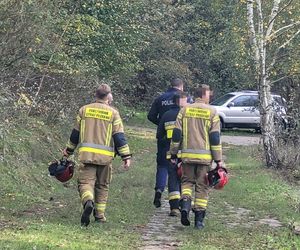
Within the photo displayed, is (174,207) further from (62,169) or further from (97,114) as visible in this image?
(97,114)

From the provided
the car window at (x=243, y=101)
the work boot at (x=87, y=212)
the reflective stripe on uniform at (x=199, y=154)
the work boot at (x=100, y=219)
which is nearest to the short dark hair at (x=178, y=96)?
the reflective stripe on uniform at (x=199, y=154)

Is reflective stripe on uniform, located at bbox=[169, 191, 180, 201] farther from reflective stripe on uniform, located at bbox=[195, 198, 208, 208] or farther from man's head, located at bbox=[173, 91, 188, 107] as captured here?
man's head, located at bbox=[173, 91, 188, 107]

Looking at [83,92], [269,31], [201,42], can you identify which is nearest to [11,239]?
[83,92]

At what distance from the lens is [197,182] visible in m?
8.95

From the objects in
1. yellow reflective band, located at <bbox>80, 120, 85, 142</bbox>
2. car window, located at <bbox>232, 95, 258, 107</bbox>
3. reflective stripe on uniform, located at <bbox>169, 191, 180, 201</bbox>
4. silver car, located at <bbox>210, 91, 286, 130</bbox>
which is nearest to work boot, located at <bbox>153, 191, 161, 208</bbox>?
reflective stripe on uniform, located at <bbox>169, 191, 180, 201</bbox>

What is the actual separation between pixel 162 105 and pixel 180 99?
0.61 m

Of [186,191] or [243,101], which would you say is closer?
[186,191]

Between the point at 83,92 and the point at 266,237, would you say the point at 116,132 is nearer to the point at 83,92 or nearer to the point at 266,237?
the point at 266,237

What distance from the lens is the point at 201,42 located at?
34625 millimetres

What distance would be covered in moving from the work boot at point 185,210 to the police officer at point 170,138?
92cm

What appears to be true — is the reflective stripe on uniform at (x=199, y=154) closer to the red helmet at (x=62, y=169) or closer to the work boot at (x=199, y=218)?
the work boot at (x=199, y=218)

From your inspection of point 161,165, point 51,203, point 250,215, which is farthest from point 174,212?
point 51,203

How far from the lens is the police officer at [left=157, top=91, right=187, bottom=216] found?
386 inches

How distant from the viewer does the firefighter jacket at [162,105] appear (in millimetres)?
10352
